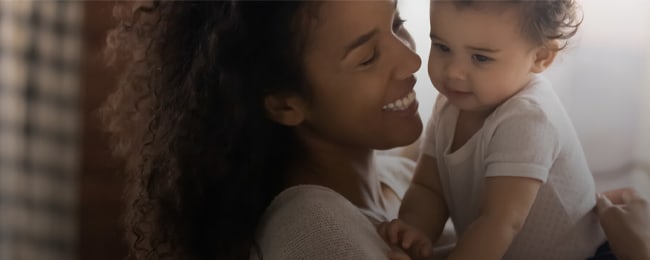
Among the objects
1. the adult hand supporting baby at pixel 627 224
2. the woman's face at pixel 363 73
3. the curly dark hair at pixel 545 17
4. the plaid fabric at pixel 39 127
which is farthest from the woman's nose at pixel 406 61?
the plaid fabric at pixel 39 127

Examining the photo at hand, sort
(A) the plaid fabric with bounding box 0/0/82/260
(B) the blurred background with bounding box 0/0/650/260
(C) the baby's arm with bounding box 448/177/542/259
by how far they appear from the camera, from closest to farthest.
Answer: (C) the baby's arm with bounding box 448/177/542/259 < (B) the blurred background with bounding box 0/0/650/260 < (A) the plaid fabric with bounding box 0/0/82/260

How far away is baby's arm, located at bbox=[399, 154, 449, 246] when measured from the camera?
121 cm

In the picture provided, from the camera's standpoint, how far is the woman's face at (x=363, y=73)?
1.10m

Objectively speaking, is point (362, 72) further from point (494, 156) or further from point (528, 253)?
point (528, 253)

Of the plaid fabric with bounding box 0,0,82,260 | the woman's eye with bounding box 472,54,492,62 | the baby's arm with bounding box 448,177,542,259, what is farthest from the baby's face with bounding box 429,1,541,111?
the plaid fabric with bounding box 0,0,82,260

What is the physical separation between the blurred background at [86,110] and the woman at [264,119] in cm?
8

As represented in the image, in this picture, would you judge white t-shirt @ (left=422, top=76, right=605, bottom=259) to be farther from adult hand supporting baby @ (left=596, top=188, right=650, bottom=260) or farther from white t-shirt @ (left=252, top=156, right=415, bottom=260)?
white t-shirt @ (left=252, top=156, right=415, bottom=260)

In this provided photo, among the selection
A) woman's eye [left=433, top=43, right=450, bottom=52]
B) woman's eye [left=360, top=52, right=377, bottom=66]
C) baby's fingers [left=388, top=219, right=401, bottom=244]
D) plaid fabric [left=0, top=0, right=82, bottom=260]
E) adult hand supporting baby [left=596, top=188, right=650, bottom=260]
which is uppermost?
woman's eye [left=433, top=43, right=450, bottom=52]

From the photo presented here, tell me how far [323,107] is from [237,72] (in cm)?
14

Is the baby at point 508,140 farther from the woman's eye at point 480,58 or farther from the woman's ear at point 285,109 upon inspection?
the woman's ear at point 285,109

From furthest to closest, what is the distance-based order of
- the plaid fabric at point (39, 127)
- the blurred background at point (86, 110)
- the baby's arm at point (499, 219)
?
the plaid fabric at point (39, 127) → the blurred background at point (86, 110) → the baby's arm at point (499, 219)

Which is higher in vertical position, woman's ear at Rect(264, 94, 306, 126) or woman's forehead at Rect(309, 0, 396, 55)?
woman's forehead at Rect(309, 0, 396, 55)

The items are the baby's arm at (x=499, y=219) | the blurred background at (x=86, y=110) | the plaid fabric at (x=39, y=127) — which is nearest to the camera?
the baby's arm at (x=499, y=219)

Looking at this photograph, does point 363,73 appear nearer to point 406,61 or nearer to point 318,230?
point 406,61
